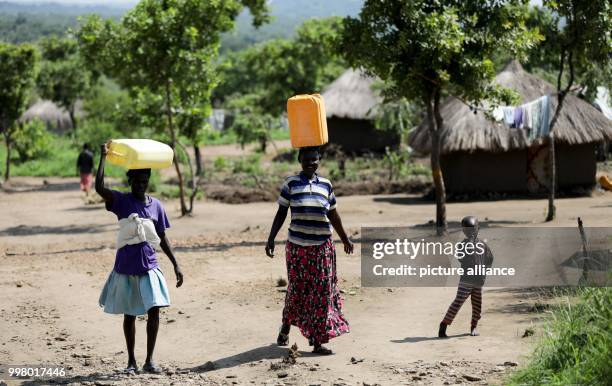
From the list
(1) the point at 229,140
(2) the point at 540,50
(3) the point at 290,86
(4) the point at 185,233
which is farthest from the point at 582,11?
(1) the point at 229,140

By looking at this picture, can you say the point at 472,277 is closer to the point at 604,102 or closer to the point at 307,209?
the point at 307,209

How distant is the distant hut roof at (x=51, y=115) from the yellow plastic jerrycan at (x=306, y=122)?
45.4 metres

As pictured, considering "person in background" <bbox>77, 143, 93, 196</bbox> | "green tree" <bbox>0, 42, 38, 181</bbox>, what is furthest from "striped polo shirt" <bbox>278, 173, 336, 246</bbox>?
"green tree" <bbox>0, 42, 38, 181</bbox>

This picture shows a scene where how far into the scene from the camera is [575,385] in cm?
529

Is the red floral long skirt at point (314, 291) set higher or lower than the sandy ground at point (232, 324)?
higher

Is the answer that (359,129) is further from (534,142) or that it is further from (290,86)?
(534,142)

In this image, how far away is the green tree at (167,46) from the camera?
1661cm

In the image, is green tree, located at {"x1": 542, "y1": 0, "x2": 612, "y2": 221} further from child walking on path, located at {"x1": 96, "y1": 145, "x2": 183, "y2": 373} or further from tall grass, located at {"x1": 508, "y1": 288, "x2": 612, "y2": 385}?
child walking on path, located at {"x1": 96, "y1": 145, "x2": 183, "y2": 373}

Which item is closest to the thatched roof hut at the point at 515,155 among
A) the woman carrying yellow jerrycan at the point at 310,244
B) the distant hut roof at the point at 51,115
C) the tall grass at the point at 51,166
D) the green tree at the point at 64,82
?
the tall grass at the point at 51,166

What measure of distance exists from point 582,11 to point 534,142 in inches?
217

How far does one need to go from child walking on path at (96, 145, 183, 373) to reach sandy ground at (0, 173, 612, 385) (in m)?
0.50

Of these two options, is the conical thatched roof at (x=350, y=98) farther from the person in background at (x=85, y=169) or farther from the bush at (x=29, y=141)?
the person in background at (x=85, y=169)

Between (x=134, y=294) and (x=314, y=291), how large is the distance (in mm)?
1394

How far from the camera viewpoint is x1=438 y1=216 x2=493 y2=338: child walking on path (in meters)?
7.32
